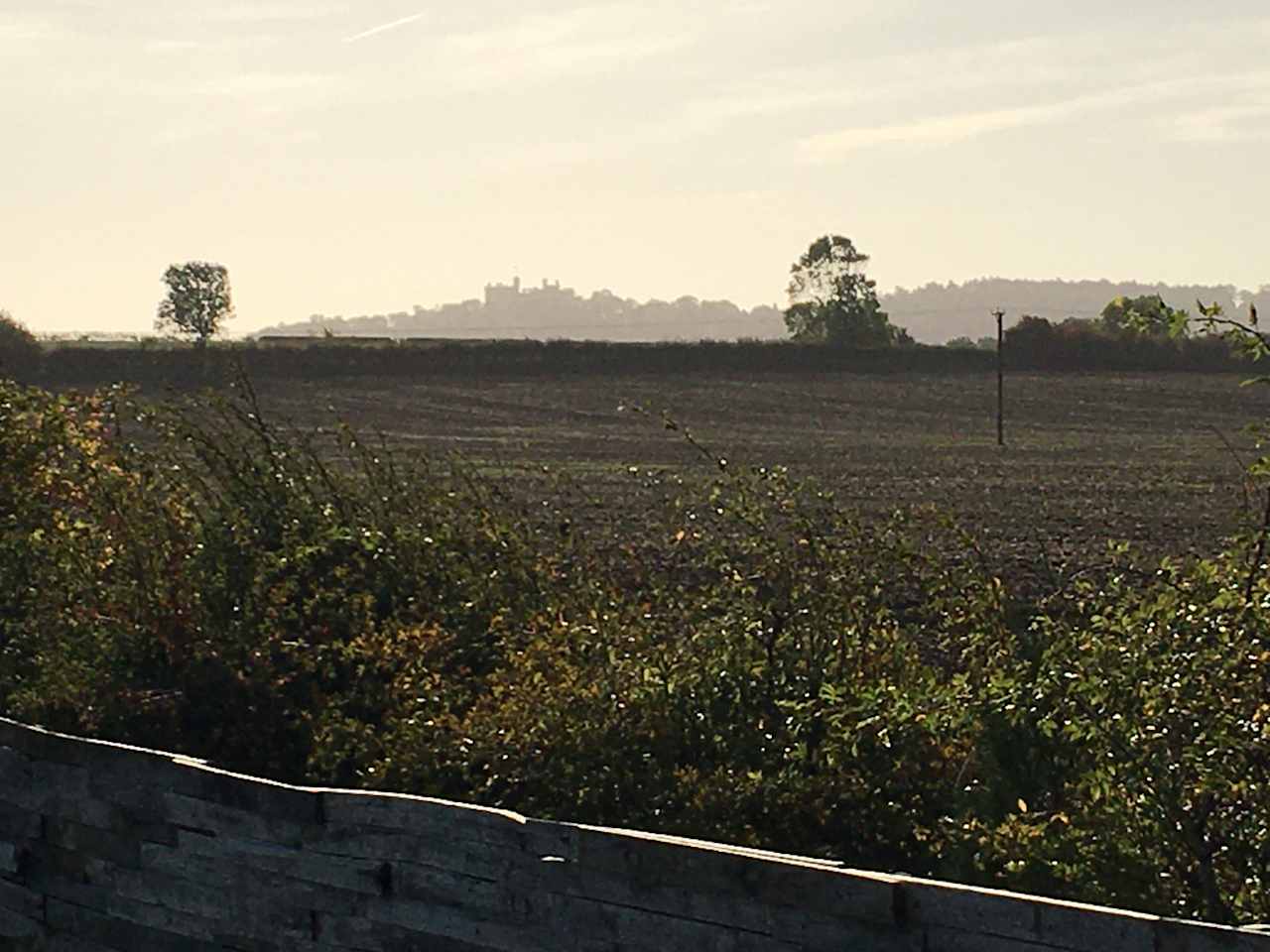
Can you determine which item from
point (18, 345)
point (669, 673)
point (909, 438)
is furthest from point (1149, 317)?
point (18, 345)

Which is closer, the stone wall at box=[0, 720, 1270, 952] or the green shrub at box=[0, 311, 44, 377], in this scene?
the stone wall at box=[0, 720, 1270, 952]

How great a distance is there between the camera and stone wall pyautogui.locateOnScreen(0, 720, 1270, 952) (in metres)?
5.21

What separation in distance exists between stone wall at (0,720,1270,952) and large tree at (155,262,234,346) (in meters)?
100

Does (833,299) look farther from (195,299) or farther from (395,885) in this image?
(395,885)

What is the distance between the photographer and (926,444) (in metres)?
45.6

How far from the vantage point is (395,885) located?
6449 millimetres

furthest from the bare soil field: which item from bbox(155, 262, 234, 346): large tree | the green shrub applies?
bbox(155, 262, 234, 346): large tree

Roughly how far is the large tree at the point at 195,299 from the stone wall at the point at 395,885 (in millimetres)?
100309

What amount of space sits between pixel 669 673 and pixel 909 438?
1614 inches

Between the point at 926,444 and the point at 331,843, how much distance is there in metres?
39.8

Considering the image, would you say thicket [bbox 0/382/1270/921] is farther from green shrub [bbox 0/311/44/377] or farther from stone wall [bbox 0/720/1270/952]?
green shrub [bbox 0/311/44/377]

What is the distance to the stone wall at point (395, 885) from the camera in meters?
5.21

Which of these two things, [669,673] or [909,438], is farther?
[909,438]

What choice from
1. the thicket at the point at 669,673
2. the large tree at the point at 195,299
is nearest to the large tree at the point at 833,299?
the large tree at the point at 195,299
